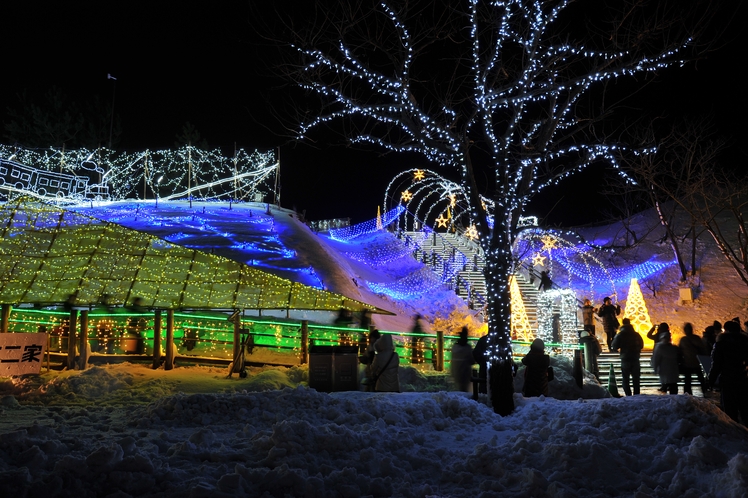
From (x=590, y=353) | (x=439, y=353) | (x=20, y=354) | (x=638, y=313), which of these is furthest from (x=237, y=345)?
(x=638, y=313)

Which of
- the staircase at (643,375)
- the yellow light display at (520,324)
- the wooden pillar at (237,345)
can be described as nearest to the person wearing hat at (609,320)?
the staircase at (643,375)

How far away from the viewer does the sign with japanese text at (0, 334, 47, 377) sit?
1095cm

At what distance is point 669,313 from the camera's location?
2611 cm

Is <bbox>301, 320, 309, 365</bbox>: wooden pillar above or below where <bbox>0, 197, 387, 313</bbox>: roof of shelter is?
below

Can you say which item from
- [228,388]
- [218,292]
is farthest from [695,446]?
[218,292]

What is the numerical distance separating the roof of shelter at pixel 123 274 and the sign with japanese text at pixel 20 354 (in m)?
1.93

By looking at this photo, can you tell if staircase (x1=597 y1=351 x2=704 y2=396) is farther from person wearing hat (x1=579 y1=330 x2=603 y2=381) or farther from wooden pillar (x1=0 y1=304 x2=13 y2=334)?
wooden pillar (x1=0 y1=304 x2=13 y2=334)

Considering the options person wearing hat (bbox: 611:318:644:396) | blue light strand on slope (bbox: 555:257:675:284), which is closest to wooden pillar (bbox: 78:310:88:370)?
person wearing hat (bbox: 611:318:644:396)

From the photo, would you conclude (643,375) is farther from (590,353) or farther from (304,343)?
(304,343)

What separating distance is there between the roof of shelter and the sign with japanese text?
1.93m

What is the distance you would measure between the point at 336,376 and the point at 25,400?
476cm

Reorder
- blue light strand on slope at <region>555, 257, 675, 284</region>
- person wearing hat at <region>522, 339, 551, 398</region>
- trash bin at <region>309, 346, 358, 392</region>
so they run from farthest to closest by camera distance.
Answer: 1. blue light strand on slope at <region>555, 257, 675, 284</region>
2. trash bin at <region>309, 346, 358, 392</region>
3. person wearing hat at <region>522, 339, 551, 398</region>

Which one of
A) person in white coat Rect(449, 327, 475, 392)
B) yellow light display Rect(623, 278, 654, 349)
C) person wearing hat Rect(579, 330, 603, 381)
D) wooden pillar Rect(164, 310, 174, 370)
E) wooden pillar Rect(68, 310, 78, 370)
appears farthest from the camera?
yellow light display Rect(623, 278, 654, 349)

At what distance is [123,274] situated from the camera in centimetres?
1402
